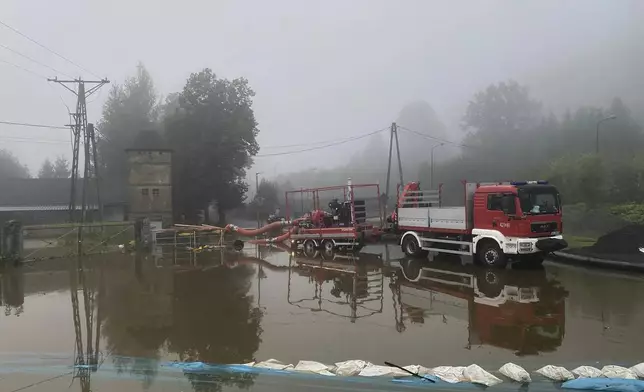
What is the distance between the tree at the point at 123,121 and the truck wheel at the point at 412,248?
31.8 metres

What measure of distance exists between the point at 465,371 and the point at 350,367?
133 centimetres

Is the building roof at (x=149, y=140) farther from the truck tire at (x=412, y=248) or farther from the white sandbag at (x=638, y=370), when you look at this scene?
the white sandbag at (x=638, y=370)

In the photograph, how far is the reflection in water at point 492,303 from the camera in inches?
274

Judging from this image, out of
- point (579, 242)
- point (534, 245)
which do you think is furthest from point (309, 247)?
point (579, 242)

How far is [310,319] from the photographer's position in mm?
8312

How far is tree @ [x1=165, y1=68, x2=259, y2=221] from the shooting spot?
41.6 m

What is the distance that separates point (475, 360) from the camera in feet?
19.6

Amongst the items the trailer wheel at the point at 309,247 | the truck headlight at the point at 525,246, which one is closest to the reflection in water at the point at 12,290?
the trailer wheel at the point at 309,247

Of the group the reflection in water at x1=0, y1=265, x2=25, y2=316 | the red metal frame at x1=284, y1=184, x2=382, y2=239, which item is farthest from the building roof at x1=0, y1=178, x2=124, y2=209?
the red metal frame at x1=284, y1=184, x2=382, y2=239

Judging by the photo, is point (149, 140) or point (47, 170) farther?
point (47, 170)

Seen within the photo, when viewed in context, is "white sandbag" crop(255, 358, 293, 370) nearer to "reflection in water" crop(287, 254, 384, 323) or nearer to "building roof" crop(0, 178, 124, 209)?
"reflection in water" crop(287, 254, 384, 323)

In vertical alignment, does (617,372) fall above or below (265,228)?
below

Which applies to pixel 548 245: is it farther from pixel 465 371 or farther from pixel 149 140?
pixel 149 140

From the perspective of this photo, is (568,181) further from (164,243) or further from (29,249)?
(29,249)
